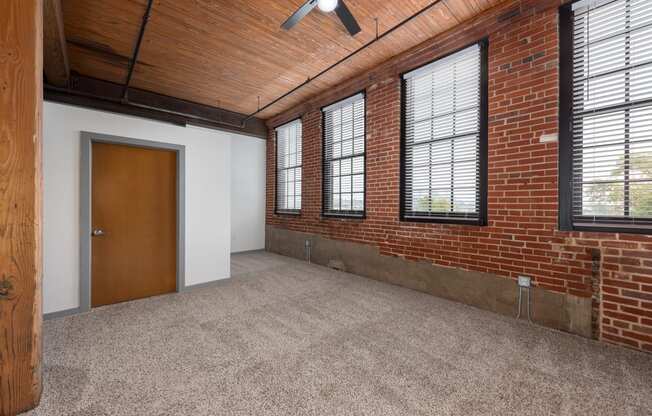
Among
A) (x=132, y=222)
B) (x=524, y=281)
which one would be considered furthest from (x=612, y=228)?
(x=132, y=222)

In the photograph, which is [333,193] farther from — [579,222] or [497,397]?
[497,397]

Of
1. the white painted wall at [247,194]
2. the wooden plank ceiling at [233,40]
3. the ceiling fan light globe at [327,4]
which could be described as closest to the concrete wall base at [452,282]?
the white painted wall at [247,194]

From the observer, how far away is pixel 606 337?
2.44m

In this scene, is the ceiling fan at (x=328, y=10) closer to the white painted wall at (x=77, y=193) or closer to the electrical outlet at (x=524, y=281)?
the white painted wall at (x=77, y=193)

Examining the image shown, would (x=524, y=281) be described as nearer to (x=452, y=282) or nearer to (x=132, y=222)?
(x=452, y=282)

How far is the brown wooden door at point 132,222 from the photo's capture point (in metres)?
3.36

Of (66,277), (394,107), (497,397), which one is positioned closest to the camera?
(497,397)

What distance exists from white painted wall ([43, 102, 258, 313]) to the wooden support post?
69.6 inches

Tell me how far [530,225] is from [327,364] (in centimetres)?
246

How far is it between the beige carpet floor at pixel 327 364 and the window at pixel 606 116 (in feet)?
4.02

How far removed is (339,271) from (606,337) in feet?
11.0

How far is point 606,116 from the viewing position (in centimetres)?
251

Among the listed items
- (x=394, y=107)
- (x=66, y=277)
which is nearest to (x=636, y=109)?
(x=394, y=107)

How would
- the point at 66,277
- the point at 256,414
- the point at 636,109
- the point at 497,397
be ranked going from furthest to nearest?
the point at 66,277
the point at 636,109
the point at 497,397
the point at 256,414
